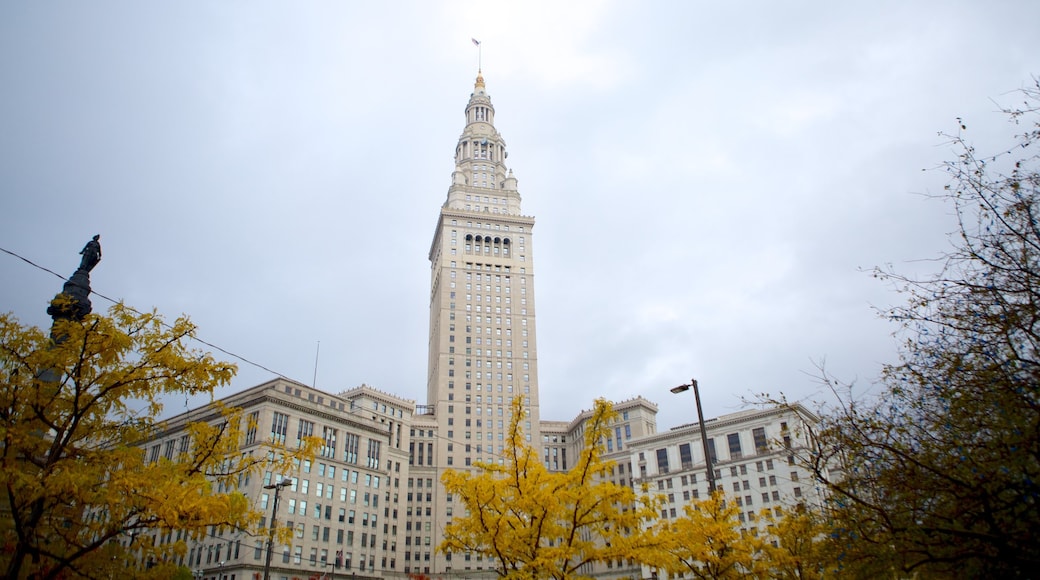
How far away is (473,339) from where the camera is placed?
12769 cm

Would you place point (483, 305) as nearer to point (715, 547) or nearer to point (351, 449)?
point (351, 449)

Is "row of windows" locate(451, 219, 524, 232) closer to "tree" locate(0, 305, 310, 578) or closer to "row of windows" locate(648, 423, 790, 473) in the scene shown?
"row of windows" locate(648, 423, 790, 473)

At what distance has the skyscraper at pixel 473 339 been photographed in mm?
116375

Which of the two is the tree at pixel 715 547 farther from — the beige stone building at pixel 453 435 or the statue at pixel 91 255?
the statue at pixel 91 255

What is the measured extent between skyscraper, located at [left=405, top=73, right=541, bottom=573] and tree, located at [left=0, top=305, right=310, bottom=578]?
330 ft

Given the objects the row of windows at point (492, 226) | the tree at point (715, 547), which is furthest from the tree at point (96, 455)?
the row of windows at point (492, 226)

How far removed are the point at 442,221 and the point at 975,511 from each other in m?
131

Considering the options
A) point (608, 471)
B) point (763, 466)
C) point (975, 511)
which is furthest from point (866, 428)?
point (763, 466)

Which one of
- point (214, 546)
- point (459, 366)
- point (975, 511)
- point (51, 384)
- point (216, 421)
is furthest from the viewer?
point (459, 366)

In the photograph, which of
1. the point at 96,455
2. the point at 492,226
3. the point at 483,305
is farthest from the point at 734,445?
the point at 96,455

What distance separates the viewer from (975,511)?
9.94 meters

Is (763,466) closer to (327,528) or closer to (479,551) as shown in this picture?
(327,528)

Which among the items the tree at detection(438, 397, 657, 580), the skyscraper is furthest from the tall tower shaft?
the tree at detection(438, 397, 657, 580)

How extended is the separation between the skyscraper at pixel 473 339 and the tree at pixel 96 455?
10056 cm
